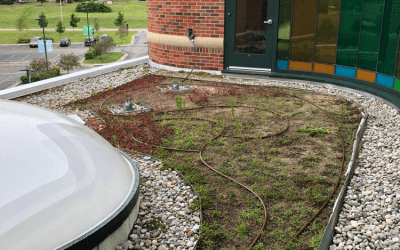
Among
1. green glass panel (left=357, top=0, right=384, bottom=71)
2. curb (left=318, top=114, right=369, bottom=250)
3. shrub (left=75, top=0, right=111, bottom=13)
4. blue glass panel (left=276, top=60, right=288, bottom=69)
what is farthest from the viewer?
shrub (left=75, top=0, right=111, bottom=13)

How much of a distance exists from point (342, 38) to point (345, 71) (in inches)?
32.1

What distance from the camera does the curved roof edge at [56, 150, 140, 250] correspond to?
2734mm

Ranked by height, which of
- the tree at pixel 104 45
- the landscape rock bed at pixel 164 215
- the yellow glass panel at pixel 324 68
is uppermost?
the yellow glass panel at pixel 324 68

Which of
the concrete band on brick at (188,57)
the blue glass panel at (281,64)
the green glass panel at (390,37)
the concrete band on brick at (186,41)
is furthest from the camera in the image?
the concrete band on brick at (188,57)

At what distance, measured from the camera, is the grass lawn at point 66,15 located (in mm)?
96750

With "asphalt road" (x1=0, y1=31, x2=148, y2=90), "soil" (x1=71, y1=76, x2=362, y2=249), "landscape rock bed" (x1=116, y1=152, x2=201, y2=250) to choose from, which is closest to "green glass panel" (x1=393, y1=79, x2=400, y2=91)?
"soil" (x1=71, y1=76, x2=362, y2=249)

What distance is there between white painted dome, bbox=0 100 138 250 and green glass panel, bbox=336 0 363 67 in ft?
23.6

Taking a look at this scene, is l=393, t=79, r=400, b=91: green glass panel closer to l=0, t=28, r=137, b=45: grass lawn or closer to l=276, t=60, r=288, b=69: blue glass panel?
l=276, t=60, r=288, b=69: blue glass panel

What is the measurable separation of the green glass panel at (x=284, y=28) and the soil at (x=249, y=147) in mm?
1550

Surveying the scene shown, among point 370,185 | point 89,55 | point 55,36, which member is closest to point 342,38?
point 370,185

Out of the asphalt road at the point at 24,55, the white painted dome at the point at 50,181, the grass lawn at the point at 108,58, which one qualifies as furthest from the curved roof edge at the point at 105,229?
the grass lawn at the point at 108,58

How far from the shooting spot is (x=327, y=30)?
9180 mm

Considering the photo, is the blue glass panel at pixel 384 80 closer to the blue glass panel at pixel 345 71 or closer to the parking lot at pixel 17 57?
the blue glass panel at pixel 345 71

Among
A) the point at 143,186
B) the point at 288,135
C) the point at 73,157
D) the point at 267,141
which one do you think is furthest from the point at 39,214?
the point at 288,135
